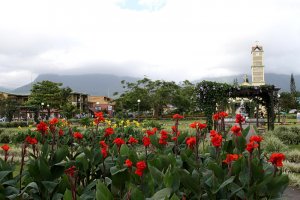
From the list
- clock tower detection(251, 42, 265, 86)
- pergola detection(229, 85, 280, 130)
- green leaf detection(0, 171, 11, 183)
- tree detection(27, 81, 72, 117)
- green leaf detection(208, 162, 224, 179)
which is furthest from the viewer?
clock tower detection(251, 42, 265, 86)

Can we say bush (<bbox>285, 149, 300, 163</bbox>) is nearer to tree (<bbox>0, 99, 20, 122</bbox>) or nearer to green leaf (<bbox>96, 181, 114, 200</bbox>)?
green leaf (<bbox>96, 181, 114, 200</bbox>)

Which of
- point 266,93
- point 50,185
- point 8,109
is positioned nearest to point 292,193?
point 50,185

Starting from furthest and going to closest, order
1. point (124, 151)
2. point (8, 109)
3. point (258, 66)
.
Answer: point (258, 66) < point (8, 109) < point (124, 151)

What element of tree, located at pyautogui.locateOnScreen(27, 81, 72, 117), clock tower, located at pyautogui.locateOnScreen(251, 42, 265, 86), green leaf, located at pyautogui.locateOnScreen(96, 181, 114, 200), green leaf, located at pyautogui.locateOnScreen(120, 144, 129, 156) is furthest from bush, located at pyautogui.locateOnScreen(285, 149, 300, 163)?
clock tower, located at pyautogui.locateOnScreen(251, 42, 265, 86)

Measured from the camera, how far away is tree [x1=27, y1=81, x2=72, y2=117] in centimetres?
5553

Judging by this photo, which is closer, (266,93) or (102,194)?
(102,194)

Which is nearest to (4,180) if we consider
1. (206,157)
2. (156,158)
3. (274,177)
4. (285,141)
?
(156,158)

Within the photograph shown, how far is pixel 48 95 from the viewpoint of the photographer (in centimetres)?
5569

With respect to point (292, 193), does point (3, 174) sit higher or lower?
higher

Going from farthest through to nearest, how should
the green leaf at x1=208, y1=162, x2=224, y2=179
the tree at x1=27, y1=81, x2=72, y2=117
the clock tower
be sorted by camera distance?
the clock tower < the tree at x1=27, y1=81, x2=72, y2=117 < the green leaf at x1=208, y1=162, x2=224, y2=179

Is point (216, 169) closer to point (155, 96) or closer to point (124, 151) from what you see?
point (124, 151)

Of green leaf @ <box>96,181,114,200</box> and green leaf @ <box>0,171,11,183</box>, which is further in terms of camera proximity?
green leaf @ <box>0,171,11,183</box>

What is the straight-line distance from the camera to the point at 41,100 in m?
55.7

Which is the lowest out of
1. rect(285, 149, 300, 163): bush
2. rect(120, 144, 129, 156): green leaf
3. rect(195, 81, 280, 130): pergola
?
rect(285, 149, 300, 163): bush
